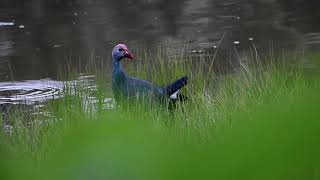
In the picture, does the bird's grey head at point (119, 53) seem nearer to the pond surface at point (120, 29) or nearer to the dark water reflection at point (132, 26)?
the pond surface at point (120, 29)

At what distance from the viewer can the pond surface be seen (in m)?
10.9

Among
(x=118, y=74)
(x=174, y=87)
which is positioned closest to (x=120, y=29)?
(x=118, y=74)

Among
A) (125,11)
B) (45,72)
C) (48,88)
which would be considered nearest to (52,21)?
(125,11)

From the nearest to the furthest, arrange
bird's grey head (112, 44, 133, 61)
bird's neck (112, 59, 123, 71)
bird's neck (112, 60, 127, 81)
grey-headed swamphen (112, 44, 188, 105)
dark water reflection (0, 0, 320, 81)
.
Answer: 1. grey-headed swamphen (112, 44, 188, 105)
2. bird's neck (112, 60, 127, 81)
3. bird's neck (112, 59, 123, 71)
4. bird's grey head (112, 44, 133, 61)
5. dark water reflection (0, 0, 320, 81)

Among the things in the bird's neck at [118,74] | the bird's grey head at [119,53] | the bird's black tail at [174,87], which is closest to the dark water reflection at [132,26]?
the bird's grey head at [119,53]

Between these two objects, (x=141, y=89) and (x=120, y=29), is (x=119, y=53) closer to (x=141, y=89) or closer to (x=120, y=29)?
(x=141, y=89)

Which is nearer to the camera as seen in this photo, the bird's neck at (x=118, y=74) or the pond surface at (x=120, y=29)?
the bird's neck at (x=118, y=74)

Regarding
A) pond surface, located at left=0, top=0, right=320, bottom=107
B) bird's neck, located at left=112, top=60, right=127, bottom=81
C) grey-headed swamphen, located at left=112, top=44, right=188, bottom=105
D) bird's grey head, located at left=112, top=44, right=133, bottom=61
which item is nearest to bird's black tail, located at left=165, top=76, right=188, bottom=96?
grey-headed swamphen, located at left=112, top=44, right=188, bottom=105

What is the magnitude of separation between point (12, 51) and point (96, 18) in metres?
4.44

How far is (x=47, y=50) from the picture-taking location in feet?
42.3

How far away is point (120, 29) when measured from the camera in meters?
14.7

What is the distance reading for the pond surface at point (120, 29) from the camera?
429 inches

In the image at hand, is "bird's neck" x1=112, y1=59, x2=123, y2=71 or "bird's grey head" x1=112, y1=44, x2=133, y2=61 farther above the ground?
"bird's grey head" x1=112, y1=44, x2=133, y2=61

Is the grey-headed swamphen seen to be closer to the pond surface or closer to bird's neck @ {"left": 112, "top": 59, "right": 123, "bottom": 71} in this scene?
bird's neck @ {"left": 112, "top": 59, "right": 123, "bottom": 71}
